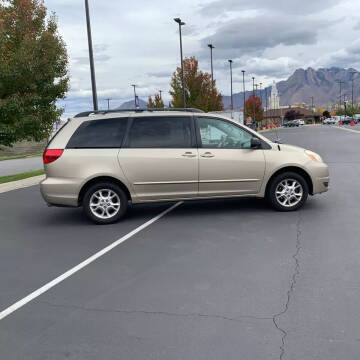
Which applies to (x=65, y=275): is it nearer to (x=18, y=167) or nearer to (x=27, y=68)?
(x=27, y=68)

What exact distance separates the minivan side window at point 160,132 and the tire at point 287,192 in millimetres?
1679

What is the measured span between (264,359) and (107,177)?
483cm

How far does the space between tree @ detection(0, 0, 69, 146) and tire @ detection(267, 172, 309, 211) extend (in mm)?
8736

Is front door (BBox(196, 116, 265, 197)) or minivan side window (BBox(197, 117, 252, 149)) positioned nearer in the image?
front door (BBox(196, 116, 265, 197))

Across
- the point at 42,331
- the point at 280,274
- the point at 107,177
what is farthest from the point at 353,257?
the point at 107,177

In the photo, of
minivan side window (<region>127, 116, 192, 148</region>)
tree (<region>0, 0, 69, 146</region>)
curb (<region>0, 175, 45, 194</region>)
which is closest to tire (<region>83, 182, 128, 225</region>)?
minivan side window (<region>127, 116, 192, 148</region>)

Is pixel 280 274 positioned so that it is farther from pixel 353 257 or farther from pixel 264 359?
pixel 264 359

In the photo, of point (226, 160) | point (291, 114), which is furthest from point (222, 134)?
point (291, 114)

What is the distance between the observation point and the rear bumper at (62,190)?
23.9 ft

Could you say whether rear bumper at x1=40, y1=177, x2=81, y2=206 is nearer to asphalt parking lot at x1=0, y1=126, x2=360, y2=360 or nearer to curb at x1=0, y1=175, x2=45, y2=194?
asphalt parking lot at x1=0, y1=126, x2=360, y2=360

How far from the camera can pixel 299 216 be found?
739cm

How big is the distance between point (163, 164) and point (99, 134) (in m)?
1.20

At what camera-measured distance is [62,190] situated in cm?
730

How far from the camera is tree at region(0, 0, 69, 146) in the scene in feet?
42.9
